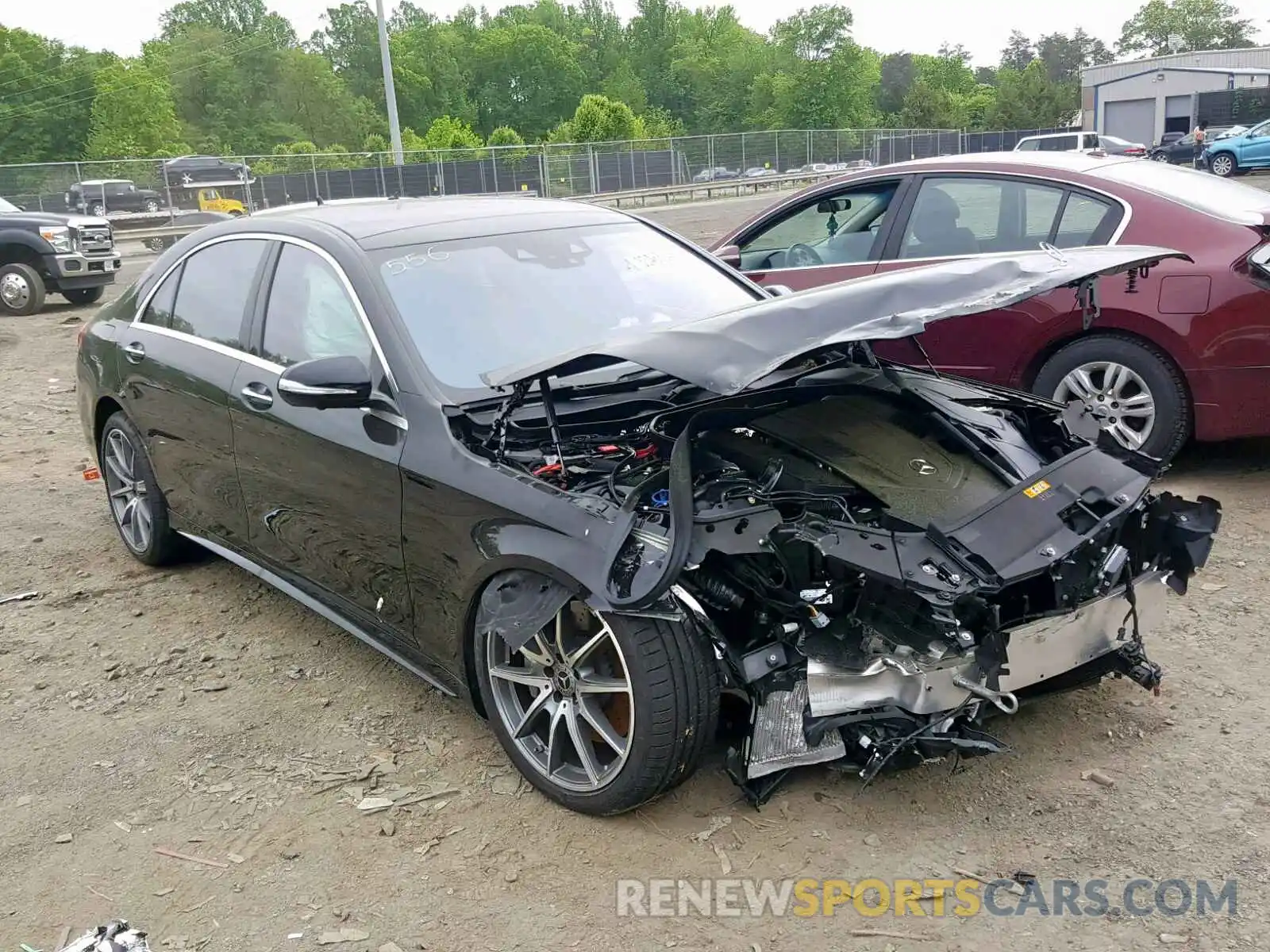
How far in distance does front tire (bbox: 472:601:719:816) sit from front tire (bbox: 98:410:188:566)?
2515mm

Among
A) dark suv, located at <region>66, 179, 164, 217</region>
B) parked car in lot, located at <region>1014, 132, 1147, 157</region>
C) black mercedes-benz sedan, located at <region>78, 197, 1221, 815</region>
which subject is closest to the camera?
black mercedes-benz sedan, located at <region>78, 197, 1221, 815</region>

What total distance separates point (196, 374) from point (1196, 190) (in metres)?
5.04

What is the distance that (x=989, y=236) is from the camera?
20.0 ft

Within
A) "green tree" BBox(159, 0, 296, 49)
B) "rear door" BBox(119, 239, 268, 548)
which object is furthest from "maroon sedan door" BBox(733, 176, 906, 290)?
"green tree" BBox(159, 0, 296, 49)

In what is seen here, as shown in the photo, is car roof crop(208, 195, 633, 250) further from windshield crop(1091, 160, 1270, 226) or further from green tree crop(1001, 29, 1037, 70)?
green tree crop(1001, 29, 1037, 70)

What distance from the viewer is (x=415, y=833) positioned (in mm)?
3166

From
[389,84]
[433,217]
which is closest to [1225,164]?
[389,84]

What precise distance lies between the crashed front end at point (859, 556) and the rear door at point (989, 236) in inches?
85.0

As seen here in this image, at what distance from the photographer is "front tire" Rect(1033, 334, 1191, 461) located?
5375 millimetres

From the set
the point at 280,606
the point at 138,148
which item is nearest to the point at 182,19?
the point at 138,148

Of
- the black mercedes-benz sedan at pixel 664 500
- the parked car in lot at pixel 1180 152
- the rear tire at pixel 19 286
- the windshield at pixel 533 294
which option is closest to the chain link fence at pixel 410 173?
the rear tire at pixel 19 286

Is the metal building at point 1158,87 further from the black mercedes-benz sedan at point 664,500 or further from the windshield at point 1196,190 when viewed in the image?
the black mercedes-benz sedan at point 664,500

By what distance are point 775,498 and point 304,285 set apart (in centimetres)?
212

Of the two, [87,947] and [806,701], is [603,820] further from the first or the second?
[87,947]
